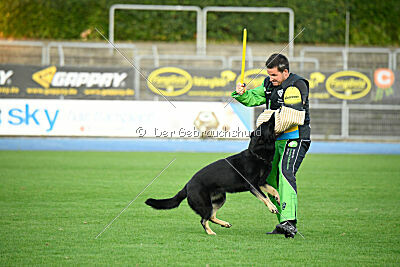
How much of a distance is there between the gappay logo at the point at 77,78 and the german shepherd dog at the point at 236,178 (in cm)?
1211

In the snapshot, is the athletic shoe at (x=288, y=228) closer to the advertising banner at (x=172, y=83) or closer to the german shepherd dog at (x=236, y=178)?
the german shepherd dog at (x=236, y=178)

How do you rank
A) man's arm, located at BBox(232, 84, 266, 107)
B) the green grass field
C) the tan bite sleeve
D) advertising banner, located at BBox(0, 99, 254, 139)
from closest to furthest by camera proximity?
the green grass field → the tan bite sleeve → man's arm, located at BBox(232, 84, 266, 107) → advertising banner, located at BBox(0, 99, 254, 139)

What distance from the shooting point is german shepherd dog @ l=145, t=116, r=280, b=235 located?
19.9 ft

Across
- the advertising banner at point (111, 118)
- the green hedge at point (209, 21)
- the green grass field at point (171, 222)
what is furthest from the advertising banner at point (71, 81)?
the green hedge at point (209, 21)

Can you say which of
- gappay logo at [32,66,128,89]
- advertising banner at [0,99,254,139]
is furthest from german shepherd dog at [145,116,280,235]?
gappay logo at [32,66,128,89]

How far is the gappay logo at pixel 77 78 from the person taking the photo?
1775 centimetres

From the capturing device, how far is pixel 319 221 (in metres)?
7.09

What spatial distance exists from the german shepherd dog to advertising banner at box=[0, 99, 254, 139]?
1024cm

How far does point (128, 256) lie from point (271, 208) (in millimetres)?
1589

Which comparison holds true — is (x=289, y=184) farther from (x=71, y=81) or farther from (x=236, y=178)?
(x=71, y=81)

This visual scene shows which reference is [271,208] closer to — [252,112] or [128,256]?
[128,256]

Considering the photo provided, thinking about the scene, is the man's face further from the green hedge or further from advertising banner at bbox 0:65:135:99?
the green hedge

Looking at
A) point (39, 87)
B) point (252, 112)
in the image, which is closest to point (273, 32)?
point (252, 112)

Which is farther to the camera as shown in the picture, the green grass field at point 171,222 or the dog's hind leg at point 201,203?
the dog's hind leg at point 201,203
